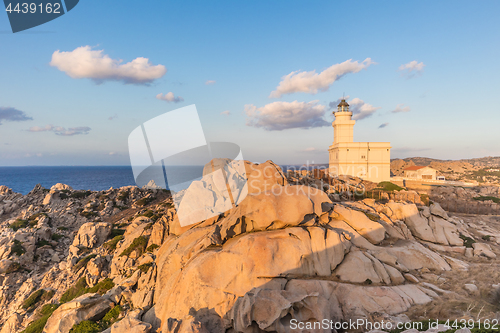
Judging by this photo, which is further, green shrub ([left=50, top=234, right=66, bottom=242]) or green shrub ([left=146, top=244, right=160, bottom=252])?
green shrub ([left=50, top=234, right=66, bottom=242])

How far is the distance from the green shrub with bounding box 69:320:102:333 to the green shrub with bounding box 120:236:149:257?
700cm

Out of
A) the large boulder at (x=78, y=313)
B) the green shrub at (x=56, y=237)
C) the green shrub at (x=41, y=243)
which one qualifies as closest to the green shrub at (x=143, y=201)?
the green shrub at (x=56, y=237)

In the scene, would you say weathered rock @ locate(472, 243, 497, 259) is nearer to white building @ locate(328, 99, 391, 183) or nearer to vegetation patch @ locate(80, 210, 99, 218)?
white building @ locate(328, 99, 391, 183)

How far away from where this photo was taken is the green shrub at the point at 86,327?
1198 cm

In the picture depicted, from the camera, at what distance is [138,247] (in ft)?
64.4

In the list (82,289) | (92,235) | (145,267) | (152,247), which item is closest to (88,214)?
(92,235)

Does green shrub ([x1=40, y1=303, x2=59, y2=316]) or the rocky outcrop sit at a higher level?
the rocky outcrop

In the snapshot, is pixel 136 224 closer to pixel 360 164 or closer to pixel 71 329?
pixel 71 329

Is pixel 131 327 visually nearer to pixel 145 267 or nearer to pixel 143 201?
pixel 145 267

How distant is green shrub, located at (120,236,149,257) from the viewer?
19.5 meters

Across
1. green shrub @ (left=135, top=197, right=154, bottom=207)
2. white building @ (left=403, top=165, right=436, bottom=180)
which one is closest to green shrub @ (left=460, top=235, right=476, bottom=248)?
white building @ (left=403, top=165, right=436, bottom=180)

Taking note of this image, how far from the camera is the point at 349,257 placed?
42.0ft

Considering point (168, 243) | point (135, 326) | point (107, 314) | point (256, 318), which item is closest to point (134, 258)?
point (168, 243)

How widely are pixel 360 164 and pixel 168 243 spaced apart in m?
39.8
